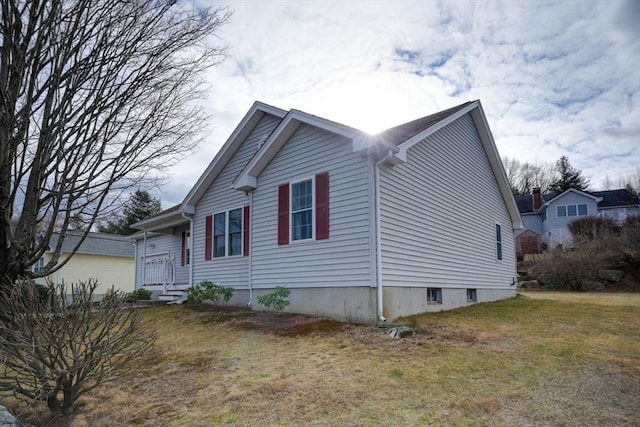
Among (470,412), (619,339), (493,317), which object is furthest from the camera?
(493,317)

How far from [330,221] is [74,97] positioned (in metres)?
5.52

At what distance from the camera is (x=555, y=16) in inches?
366

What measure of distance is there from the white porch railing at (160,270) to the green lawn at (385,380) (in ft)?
28.9

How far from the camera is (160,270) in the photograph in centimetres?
1811

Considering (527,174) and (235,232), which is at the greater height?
(527,174)

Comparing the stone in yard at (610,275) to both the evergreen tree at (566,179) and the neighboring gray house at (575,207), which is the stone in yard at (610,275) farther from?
the evergreen tree at (566,179)

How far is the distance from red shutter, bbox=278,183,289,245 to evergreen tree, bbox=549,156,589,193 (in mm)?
46126

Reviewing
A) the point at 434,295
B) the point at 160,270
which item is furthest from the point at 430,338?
the point at 160,270

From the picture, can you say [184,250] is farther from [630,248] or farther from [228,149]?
[630,248]

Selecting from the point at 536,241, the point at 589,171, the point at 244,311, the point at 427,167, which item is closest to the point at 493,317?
the point at 427,167

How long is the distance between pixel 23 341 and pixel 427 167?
9.28 m

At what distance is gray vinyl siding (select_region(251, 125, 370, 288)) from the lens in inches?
358

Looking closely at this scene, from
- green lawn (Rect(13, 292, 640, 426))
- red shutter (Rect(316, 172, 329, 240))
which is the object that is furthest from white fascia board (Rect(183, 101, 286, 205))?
green lawn (Rect(13, 292, 640, 426))

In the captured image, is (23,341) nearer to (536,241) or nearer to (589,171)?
(536,241)
